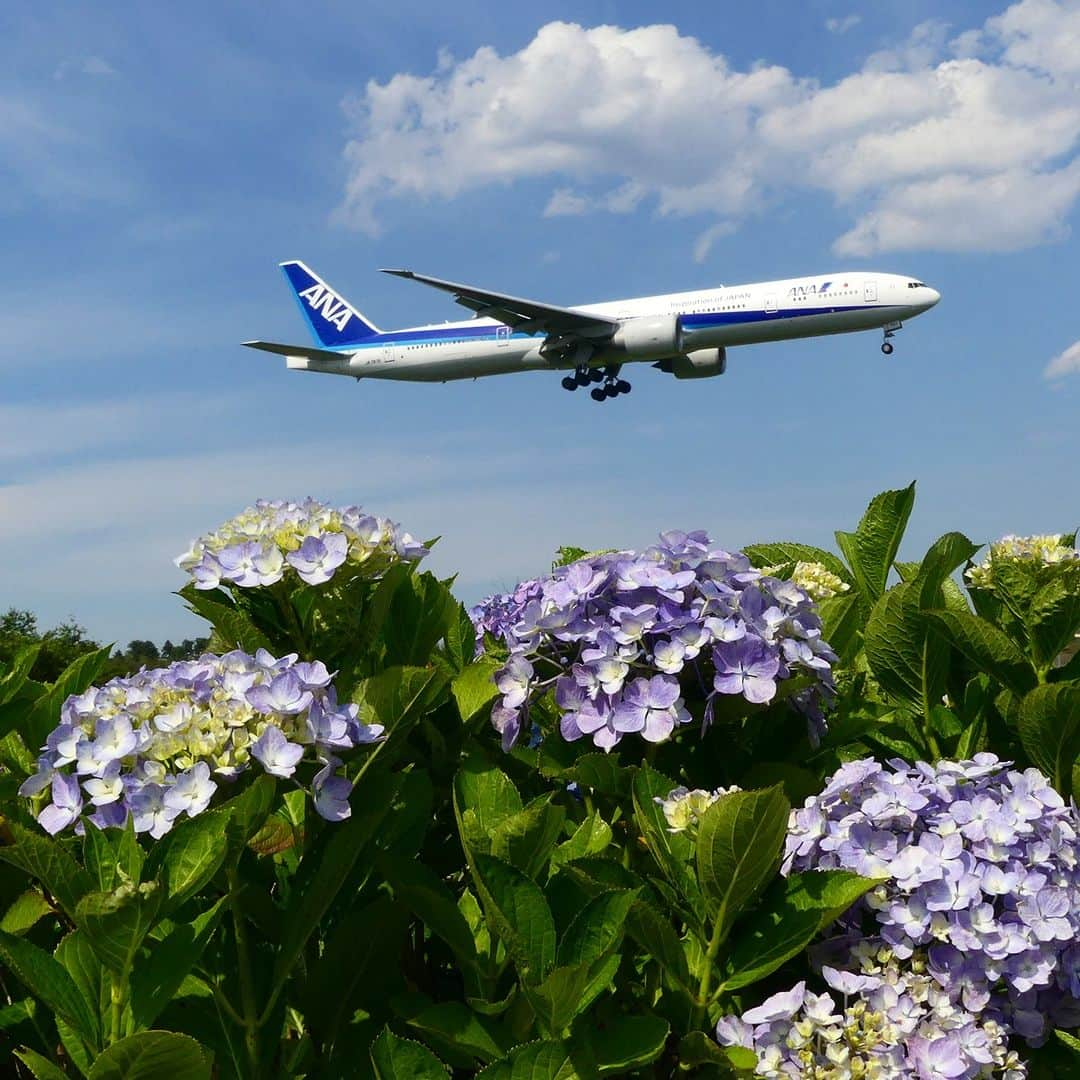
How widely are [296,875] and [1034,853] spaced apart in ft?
3.82

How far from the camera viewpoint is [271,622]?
213 centimetres

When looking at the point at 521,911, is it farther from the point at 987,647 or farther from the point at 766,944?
the point at 987,647

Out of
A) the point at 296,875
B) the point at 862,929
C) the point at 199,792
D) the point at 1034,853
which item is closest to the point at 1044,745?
the point at 1034,853

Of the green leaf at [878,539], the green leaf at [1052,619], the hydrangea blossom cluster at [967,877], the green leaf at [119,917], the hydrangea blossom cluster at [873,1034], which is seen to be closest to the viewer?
the green leaf at [119,917]

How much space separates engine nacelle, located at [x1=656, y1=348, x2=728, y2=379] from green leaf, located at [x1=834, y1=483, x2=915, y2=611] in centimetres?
2988

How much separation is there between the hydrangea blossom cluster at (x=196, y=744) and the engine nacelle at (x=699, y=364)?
3134 cm

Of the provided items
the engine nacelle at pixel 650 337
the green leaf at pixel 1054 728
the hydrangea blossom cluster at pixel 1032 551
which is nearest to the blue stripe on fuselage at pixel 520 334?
the engine nacelle at pixel 650 337

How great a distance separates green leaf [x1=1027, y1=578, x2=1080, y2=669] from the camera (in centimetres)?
229

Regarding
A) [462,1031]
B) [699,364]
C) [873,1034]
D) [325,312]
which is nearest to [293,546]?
[462,1031]

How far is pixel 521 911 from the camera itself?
4.81ft

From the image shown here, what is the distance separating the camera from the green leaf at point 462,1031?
5.01ft

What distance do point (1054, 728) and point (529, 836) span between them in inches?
43.7

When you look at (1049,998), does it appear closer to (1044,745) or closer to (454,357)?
(1044,745)

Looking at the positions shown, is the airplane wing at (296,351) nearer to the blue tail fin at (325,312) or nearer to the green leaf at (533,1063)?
the blue tail fin at (325,312)
